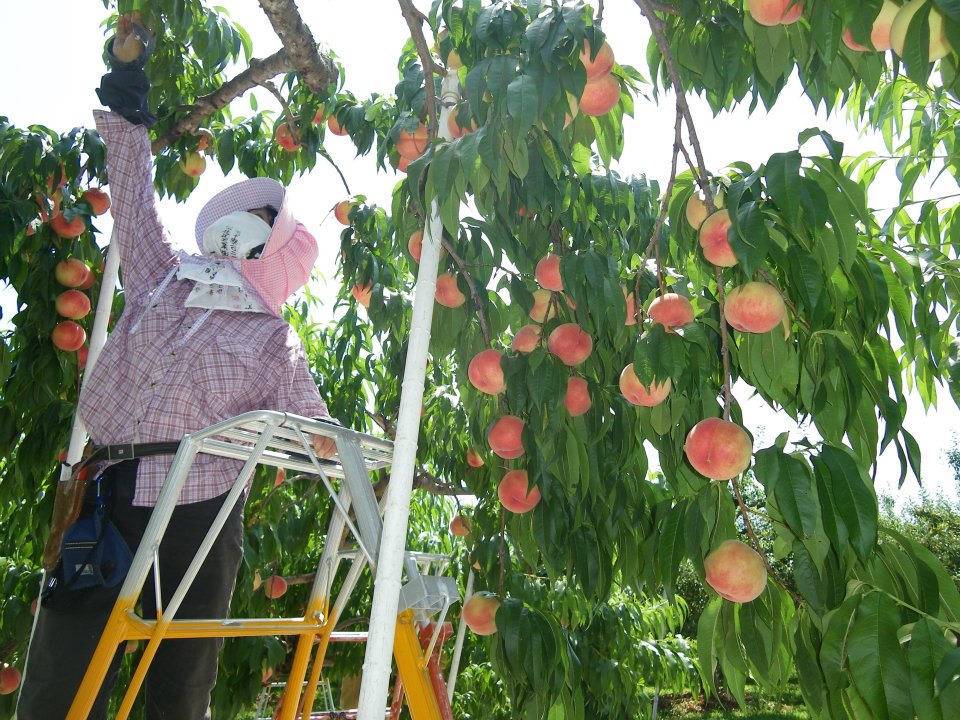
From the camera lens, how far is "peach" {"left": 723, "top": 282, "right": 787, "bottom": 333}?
1.05 meters

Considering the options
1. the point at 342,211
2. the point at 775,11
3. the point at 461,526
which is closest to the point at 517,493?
the point at 775,11

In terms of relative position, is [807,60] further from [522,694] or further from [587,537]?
[522,694]

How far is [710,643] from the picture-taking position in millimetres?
1058

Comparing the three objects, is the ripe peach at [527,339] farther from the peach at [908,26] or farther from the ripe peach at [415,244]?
the peach at [908,26]

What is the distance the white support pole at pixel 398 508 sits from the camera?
96cm

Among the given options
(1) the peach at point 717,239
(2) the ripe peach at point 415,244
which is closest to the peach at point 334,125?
(2) the ripe peach at point 415,244

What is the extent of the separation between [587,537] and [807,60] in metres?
0.81

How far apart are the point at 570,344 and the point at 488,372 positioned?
18 cm

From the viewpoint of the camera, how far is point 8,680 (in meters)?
2.56

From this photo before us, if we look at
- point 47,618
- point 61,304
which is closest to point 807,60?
point 47,618

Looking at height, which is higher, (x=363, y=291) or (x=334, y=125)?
(x=334, y=125)

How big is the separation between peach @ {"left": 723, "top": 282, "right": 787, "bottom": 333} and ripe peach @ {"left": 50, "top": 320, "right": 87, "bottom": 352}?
6.54 feet

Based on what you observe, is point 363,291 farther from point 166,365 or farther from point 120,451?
point 120,451

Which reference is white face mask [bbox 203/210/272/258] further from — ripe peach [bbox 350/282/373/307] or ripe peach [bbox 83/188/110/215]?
ripe peach [bbox 83/188/110/215]
